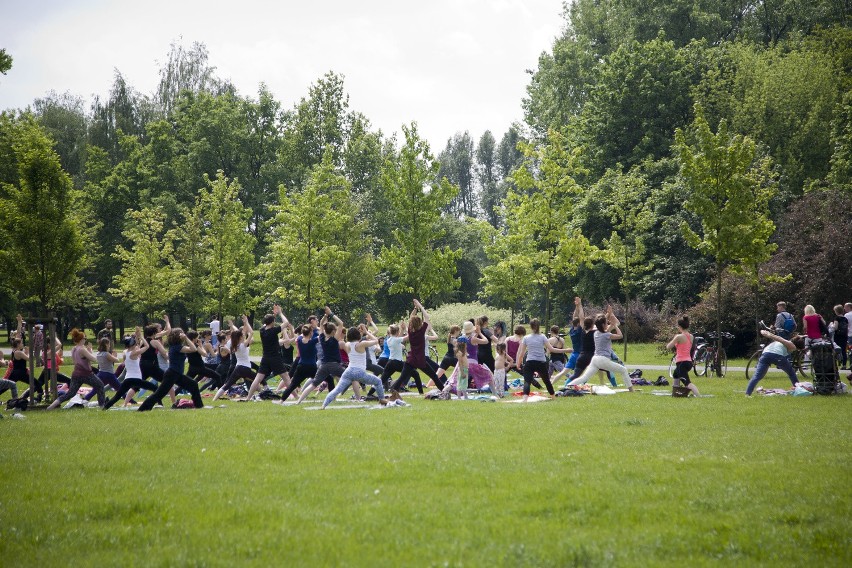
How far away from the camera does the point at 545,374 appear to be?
18.2 meters

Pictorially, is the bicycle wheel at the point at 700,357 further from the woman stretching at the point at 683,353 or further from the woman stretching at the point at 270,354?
the woman stretching at the point at 270,354

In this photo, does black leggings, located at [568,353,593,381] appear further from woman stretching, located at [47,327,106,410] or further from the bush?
the bush

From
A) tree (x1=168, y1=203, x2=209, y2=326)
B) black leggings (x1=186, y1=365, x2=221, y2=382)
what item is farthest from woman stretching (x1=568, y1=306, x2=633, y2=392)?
tree (x1=168, y1=203, x2=209, y2=326)

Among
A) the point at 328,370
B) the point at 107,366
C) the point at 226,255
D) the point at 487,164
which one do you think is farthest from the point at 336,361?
the point at 487,164

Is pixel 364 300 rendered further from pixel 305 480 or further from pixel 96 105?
pixel 305 480

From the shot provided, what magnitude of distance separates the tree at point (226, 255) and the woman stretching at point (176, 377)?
79.3 ft

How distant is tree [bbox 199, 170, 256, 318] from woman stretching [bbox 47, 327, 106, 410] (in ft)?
76.7

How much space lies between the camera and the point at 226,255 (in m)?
43.5

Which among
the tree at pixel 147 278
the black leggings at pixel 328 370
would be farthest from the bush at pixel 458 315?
the black leggings at pixel 328 370

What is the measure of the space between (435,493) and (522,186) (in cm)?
2756

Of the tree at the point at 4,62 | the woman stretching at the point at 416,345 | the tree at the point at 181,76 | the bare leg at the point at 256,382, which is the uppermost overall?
the tree at the point at 181,76

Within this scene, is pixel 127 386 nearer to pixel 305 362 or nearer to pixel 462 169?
pixel 305 362

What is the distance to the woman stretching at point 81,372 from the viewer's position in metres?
18.0

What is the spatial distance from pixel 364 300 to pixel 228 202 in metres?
17.0
